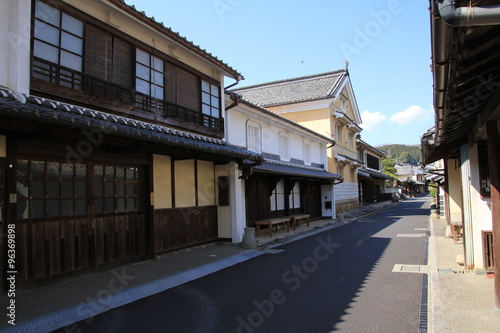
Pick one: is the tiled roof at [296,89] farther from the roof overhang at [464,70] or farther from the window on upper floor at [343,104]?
the roof overhang at [464,70]

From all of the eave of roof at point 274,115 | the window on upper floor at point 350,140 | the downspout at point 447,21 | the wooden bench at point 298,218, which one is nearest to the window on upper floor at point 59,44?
the eave of roof at point 274,115

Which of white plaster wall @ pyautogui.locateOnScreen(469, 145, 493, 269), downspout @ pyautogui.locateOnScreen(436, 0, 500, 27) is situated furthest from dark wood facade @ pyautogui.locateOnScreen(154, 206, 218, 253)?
downspout @ pyautogui.locateOnScreen(436, 0, 500, 27)

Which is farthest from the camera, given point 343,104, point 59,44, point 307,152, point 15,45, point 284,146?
point 343,104

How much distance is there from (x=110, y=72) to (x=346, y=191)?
23.3 meters

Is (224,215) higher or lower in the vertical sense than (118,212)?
lower

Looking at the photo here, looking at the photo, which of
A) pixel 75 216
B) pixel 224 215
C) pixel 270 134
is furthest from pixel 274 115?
pixel 75 216

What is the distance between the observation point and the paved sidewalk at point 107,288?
199 inches

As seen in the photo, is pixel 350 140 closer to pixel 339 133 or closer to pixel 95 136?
pixel 339 133

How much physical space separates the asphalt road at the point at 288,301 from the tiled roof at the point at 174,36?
21.4 feet

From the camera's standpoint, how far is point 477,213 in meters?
7.23

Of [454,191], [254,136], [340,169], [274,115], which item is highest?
[274,115]

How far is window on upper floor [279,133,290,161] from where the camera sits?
60.5ft

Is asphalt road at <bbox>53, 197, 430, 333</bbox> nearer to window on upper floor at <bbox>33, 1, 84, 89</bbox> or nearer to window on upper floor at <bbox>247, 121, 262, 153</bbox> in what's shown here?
window on upper floor at <bbox>33, 1, 84, 89</bbox>

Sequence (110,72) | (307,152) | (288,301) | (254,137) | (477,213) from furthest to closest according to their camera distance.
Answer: (307,152) < (254,137) < (110,72) < (477,213) < (288,301)
